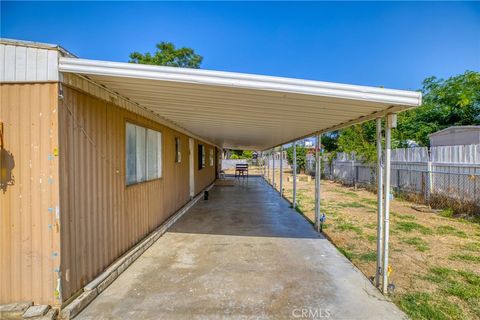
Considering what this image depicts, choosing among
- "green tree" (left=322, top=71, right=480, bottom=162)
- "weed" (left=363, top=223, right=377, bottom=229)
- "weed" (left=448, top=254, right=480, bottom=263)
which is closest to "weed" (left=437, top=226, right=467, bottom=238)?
"weed" (left=363, top=223, right=377, bottom=229)

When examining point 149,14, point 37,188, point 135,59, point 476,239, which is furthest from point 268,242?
point 135,59

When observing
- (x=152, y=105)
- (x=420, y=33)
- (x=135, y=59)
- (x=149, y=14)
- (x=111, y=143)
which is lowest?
(x=111, y=143)

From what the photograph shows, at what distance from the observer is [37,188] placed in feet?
8.03

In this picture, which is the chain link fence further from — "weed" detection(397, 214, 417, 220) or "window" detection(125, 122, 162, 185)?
"window" detection(125, 122, 162, 185)

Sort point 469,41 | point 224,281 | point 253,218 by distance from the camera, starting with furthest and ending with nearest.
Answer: point 469,41 < point 253,218 < point 224,281

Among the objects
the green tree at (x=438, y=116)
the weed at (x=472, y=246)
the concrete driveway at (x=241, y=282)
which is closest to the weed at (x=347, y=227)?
the concrete driveway at (x=241, y=282)

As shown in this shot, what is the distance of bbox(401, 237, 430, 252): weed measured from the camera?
15.0 ft

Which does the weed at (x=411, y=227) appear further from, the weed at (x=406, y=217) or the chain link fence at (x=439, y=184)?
the chain link fence at (x=439, y=184)

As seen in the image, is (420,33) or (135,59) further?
(135,59)

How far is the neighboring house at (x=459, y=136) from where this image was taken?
9.77 meters

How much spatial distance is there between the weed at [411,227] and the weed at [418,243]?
693 millimetres

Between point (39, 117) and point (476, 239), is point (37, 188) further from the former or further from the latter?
point (476, 239)

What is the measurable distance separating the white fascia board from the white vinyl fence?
6.49 m

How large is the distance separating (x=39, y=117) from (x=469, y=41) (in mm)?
17126
